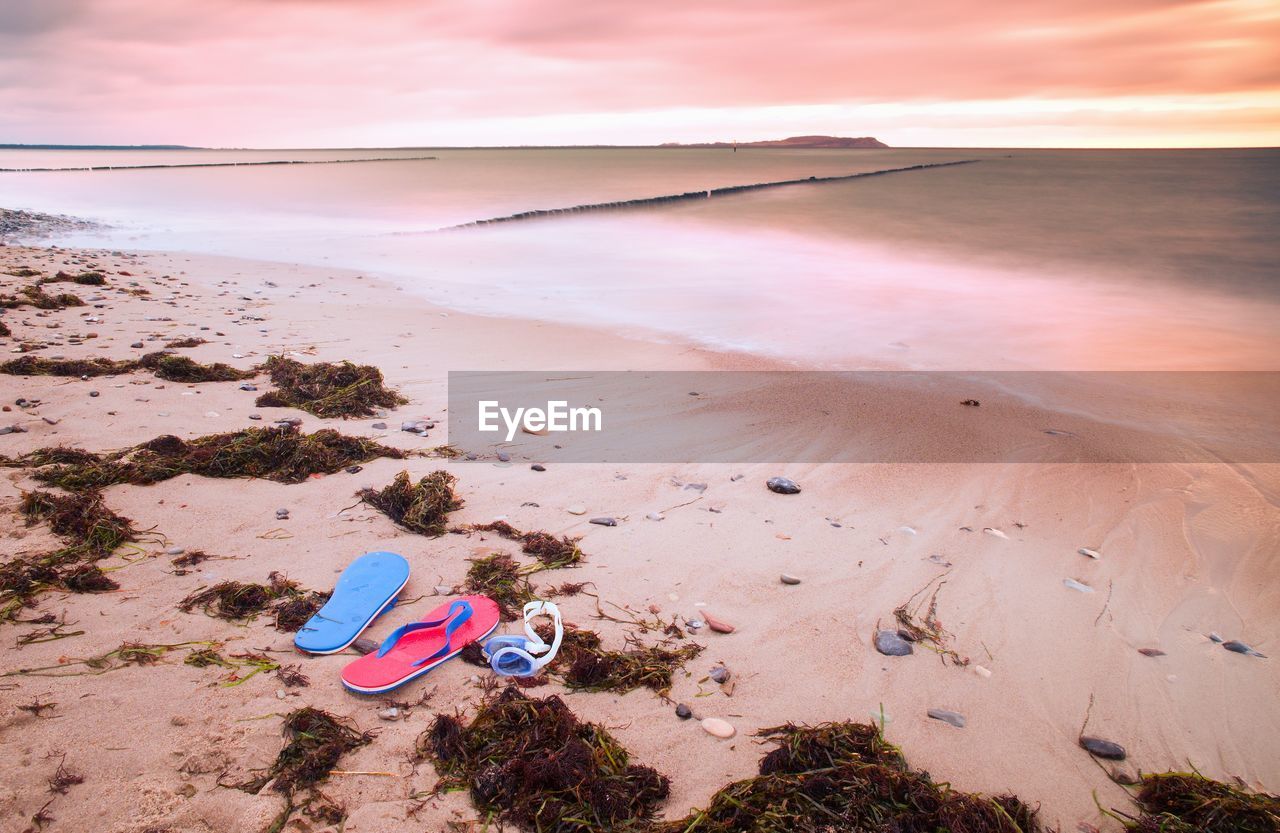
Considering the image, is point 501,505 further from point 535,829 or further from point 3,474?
point 3,474

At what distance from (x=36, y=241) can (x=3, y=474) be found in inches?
775

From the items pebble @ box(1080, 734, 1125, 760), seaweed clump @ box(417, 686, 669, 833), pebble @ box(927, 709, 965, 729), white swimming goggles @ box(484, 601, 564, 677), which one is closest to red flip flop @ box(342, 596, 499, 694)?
white swimming goggles @ box(484, 601, 564, 677)

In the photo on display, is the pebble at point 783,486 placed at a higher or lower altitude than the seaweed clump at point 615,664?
higher

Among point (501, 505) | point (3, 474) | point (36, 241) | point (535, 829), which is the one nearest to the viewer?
point (535, 829)

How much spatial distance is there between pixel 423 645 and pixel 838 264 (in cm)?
1615

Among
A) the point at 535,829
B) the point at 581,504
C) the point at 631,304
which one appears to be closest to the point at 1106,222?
the point at 631,304

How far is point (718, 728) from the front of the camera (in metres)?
2.71

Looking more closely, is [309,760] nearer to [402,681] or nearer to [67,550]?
[402,681]

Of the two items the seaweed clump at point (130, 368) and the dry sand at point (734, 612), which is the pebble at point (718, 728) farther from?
the seaweed clump at point (130, 368)

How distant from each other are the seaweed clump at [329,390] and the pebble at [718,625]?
388cm

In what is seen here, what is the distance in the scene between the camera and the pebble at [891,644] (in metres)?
3.22

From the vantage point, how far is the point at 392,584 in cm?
344

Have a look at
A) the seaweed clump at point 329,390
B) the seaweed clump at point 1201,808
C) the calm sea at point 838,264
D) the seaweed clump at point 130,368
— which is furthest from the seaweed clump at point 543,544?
the calm sea at point 838,264

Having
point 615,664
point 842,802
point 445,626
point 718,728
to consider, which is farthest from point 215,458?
point 842,802
